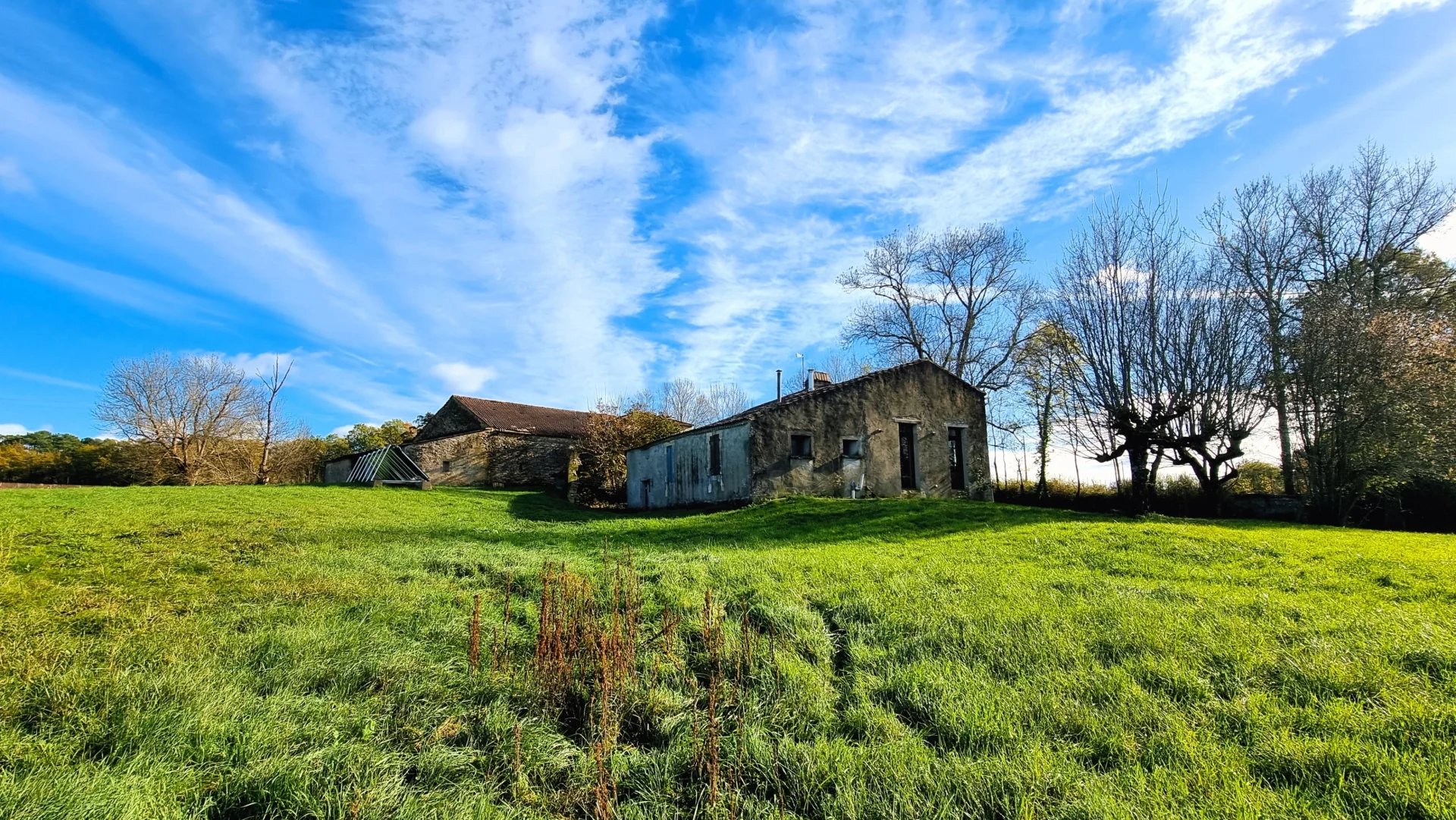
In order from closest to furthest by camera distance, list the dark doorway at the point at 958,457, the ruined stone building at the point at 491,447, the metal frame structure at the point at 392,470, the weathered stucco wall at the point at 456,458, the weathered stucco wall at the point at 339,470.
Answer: the dark doorway at the point at 958,457 < the metal frame structure at the point at 392,470 < the weathered stucco wall at the point at 456,458 < the ruined stone building at the point at 491,447 < the weathered stucco wall at the point at 339,470

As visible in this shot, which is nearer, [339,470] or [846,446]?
[846,446]

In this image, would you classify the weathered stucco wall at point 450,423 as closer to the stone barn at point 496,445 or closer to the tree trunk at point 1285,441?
the stone barn at point 496,445

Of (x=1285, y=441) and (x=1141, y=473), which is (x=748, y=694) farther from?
(x=1285, y=441)

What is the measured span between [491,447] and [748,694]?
101 feet

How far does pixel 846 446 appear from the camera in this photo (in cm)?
2050

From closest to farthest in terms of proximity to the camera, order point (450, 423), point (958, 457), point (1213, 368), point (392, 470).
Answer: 1. point (1213, 368)
2. point (958, 457)
3. point (392, 470)
4. point (450, 423)

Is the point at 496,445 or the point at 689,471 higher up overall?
the point at 496,445

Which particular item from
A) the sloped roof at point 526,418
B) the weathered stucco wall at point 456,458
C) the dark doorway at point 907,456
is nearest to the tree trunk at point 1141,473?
the dark doorway at point 907,456

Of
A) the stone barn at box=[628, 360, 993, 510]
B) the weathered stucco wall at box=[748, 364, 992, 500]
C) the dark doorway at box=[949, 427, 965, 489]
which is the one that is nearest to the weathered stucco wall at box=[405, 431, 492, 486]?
the stone barn at box=[628, 360, 993, 510]

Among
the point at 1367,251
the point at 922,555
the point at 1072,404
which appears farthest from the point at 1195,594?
the point at 1367,251

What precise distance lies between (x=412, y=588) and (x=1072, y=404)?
18.8m

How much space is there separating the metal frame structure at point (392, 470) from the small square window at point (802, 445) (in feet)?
56.3

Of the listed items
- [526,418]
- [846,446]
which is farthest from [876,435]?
[526,418]

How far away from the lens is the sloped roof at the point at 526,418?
33438 millimetres
